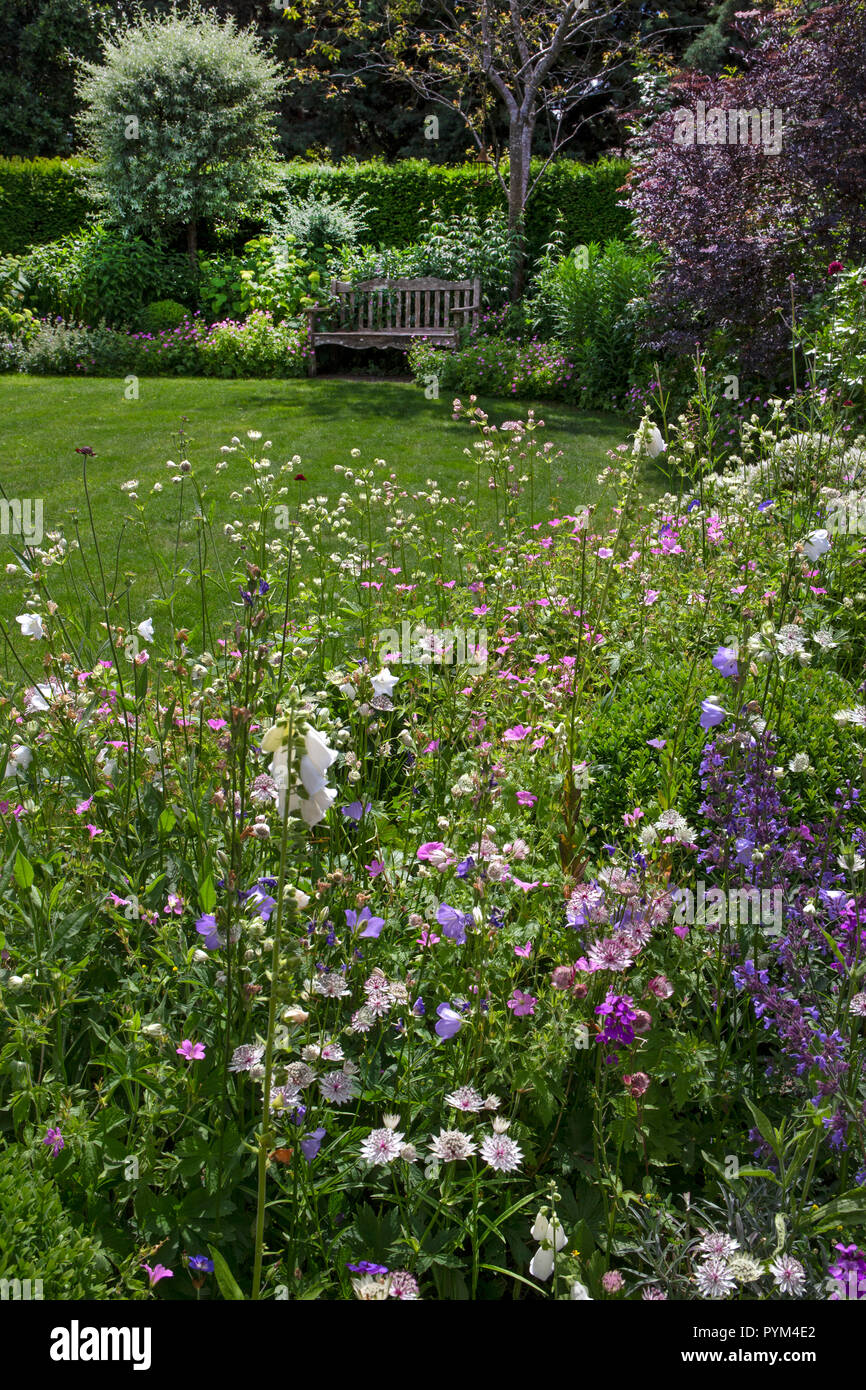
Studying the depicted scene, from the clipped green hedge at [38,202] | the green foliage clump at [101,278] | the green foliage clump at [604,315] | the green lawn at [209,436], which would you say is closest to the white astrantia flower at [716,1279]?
the green lawn at [209,436]

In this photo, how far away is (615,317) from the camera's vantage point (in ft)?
30.3

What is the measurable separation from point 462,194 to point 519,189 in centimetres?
225

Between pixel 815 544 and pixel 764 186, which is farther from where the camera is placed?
pixel 764 186

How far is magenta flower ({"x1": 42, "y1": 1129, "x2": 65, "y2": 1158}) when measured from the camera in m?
1.39

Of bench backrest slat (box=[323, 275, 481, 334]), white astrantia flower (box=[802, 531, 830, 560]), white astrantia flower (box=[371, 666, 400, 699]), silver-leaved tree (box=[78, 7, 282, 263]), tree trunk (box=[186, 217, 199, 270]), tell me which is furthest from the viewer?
tree trunk (box=[186, 217, 199, 270])

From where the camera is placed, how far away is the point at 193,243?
1358 cm

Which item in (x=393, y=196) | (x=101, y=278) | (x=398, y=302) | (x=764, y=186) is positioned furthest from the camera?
(x=393, y=196)

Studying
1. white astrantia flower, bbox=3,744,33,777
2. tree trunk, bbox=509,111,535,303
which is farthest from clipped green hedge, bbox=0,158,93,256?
white astrantia flower, bbox=3,744,33,777

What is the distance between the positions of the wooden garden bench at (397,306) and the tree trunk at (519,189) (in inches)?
28.2

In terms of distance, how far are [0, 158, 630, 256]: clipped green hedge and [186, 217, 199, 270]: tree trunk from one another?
1234 millimetres

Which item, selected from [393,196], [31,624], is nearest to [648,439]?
[31,624]

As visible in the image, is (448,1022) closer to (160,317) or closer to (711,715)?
(711,715)

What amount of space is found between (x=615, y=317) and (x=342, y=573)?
21.9 feet

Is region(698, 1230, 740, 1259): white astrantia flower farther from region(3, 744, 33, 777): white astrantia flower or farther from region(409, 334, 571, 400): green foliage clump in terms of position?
region(409, 334, 571, 400): green foliage clump
